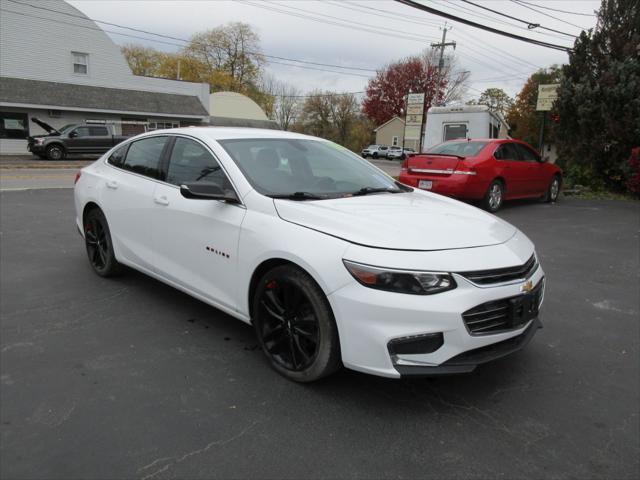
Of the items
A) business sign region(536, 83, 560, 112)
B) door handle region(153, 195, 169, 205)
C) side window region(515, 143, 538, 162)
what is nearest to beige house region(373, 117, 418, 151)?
business sign region(536, 83, 560, 112)

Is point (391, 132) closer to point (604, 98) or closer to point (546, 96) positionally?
point (546, 96)

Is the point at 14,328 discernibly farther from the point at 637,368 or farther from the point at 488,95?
the point at 488,95

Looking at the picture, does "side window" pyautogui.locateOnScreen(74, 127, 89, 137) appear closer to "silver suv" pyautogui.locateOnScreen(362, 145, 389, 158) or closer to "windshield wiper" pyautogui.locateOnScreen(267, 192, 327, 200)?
"windshield wiper" pyautogui.locateOnScreen(267, 192, 327, 200)

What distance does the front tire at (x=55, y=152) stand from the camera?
76.8ft

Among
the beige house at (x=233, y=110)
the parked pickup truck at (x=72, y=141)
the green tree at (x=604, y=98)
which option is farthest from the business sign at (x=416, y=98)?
the beige house at (x=233, y=110)

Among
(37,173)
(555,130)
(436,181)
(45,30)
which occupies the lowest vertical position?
(37,173)

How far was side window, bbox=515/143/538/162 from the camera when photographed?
1066 cm

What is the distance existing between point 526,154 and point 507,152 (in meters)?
0.88

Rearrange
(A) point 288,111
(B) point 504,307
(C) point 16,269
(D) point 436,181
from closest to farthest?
1. (B) point 504,307
2. (C) point 16,269
3. (D) point 436,181
4. (A) point 288,111

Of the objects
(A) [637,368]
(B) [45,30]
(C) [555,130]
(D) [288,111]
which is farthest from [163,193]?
(D) [288,111]

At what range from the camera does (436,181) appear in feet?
31.1

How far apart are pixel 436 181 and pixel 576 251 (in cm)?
318

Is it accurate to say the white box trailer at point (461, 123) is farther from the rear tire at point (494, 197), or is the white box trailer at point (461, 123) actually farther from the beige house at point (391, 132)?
the beige house at point (391, 132)

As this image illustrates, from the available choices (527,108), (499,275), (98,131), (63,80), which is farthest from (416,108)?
(527,108)
